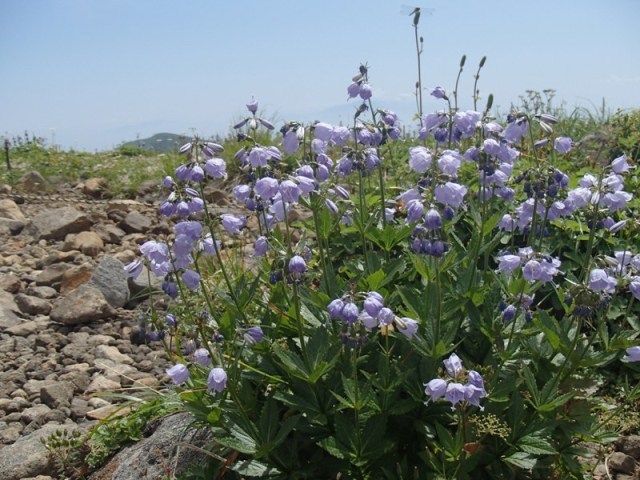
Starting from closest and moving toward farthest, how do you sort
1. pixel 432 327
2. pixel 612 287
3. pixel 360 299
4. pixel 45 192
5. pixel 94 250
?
pixel 360 299 → pixel 612 287 → pixel 432 327 → pixel 94 250 → pixel 45 192

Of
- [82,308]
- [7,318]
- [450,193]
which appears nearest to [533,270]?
[450,193]

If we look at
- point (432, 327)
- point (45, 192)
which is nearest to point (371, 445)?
point (432, 327)

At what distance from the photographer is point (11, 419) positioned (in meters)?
4.16

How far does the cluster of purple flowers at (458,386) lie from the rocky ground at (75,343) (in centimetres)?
115

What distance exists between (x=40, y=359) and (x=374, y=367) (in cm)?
269

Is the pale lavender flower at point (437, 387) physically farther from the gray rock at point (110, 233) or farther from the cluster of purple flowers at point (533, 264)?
the gray rock at point (110, 233)

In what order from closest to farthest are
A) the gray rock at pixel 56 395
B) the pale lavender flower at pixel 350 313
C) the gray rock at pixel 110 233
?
the pale lavender flower at pixel 350 313 < the gray rock at pixel 56 395 < the gray rock at pixel 110 233

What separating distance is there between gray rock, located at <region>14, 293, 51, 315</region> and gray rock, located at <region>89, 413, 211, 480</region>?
7.29ft

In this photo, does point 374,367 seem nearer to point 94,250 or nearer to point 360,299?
point 360,299

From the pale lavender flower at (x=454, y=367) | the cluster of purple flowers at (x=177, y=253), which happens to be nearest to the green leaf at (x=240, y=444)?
the cluster of purple flowers at (x=177, y=253)

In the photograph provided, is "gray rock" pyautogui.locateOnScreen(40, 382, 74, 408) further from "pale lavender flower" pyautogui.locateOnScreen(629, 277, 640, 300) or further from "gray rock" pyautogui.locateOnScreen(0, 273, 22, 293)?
"pale lavender flower" pyautogui.locateOnScreen(629, 277, 640, 300)

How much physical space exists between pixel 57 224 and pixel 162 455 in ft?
13.8

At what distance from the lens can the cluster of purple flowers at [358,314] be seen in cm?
248

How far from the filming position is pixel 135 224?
713 centimetres
